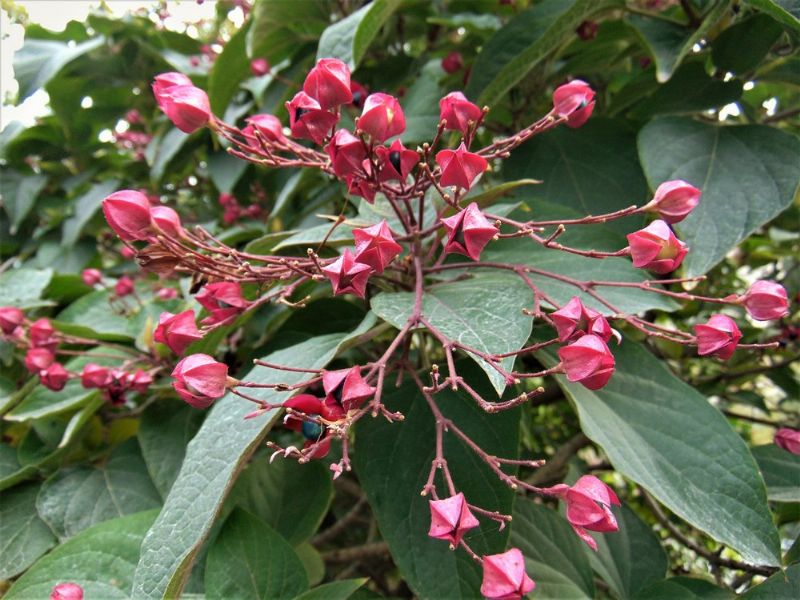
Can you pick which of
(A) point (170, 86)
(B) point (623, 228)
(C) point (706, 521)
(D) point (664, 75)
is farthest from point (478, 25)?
(C) point (706, 521)

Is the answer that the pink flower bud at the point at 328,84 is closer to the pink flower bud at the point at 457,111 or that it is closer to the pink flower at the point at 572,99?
the pink flower bud at the point at 457,111

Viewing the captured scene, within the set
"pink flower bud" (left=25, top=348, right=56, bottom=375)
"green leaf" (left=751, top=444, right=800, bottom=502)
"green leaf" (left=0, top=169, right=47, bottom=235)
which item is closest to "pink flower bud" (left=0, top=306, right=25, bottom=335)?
"pink flower bud" (left=25, top=348, right=56, bottom=375)

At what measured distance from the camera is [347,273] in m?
0.52

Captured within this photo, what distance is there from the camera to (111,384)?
834 millimetres

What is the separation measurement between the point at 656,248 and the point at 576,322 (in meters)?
0.11

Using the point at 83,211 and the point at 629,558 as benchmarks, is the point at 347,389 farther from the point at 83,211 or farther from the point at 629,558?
the point at 83,211

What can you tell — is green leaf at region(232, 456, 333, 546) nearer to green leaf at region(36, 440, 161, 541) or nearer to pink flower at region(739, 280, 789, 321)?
green leaf at region(36, 440, 161, 541)

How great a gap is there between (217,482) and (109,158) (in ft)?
4.58

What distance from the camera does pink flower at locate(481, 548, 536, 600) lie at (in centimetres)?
46

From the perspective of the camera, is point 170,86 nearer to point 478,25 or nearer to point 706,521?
A: point 478,25

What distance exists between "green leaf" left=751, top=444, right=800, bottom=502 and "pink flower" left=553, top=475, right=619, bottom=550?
0.34 m

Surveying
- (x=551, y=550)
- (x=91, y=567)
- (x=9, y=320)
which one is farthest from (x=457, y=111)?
(x=9, y=320)

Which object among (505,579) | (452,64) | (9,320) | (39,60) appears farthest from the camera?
(39,60)

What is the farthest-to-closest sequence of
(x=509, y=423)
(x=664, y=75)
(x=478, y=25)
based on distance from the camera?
(x=478, y=25) < (x=664, y=75) < (x=509, y=423)
